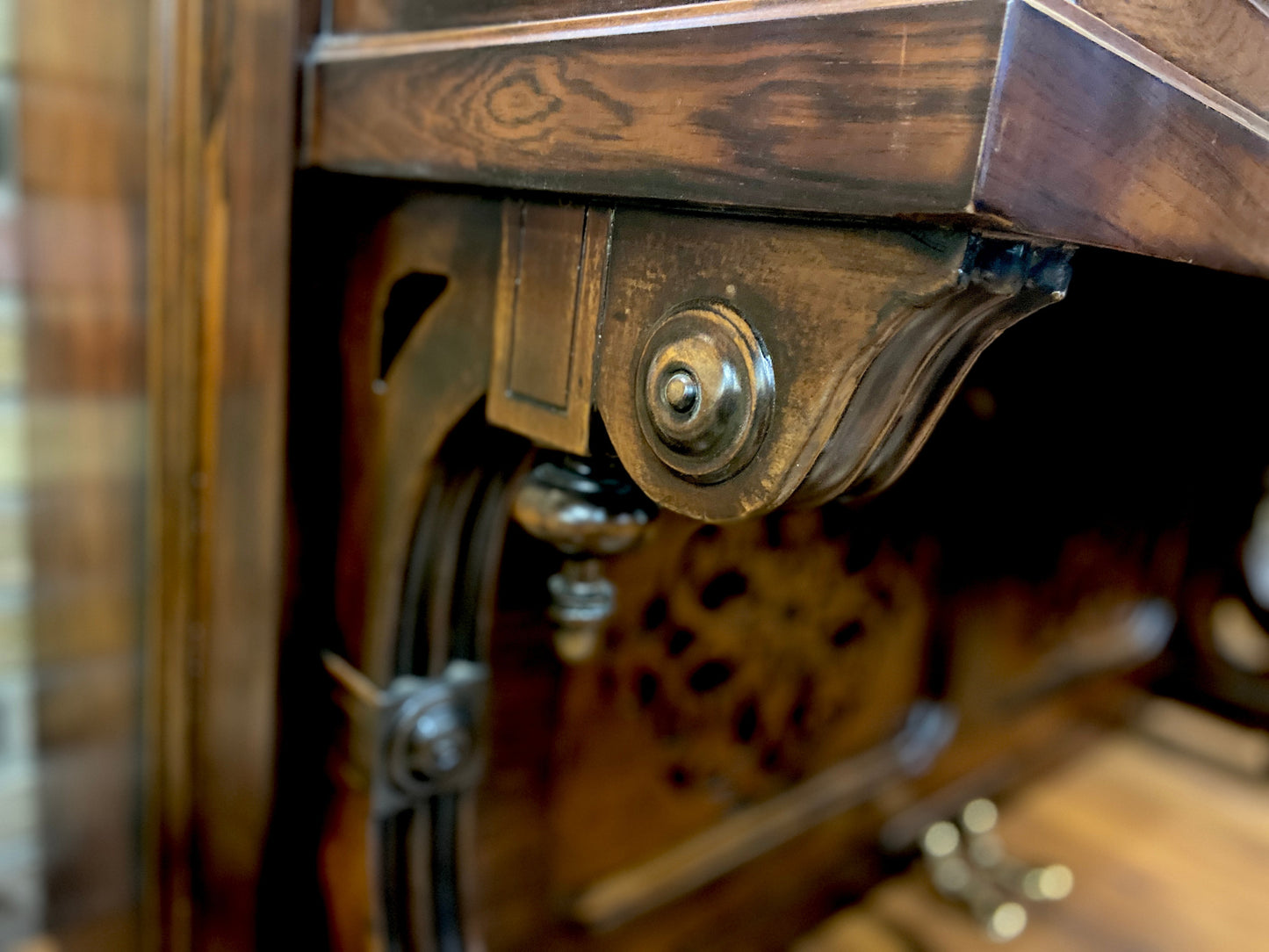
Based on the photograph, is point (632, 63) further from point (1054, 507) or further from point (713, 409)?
point (1054, 507)

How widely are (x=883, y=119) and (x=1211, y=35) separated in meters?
0.17

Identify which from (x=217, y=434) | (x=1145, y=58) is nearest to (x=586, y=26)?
(x=1145, y=58)

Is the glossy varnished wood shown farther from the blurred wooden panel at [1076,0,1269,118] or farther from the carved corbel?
the blurred wooden panel at [1076,0,1269,118]

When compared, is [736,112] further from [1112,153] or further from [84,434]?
[84,434]

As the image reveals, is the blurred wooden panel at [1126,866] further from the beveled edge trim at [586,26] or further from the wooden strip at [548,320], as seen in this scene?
the beveled edge trim at [586,26]

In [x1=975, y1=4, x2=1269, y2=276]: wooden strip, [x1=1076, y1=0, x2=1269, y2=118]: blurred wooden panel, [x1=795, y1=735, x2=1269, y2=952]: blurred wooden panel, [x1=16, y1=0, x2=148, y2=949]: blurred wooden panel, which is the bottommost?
[x1=795, y1=735, x2=1269, y2=952]: blurred wooden panel

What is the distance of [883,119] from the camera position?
0.92 ft

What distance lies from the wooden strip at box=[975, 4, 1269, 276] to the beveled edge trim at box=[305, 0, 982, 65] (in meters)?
0.03

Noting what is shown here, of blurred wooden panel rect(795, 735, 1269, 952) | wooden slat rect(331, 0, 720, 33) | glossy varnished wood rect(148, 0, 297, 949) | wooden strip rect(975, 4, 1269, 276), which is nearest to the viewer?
wooden strip rect(975, 4, 1269, 276)

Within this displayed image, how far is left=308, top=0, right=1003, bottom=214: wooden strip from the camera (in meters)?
0.27

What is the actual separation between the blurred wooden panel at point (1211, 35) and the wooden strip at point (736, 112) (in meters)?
0.06

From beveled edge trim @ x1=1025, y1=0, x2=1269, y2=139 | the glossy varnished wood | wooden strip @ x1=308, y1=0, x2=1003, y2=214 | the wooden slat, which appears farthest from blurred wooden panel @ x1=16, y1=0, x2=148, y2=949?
beveled edge trim @ x1=1025, y1=0, x2=1269, y2=139

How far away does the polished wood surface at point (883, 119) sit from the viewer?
263 millimetres

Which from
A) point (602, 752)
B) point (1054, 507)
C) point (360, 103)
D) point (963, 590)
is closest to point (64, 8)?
point (360, 103)
